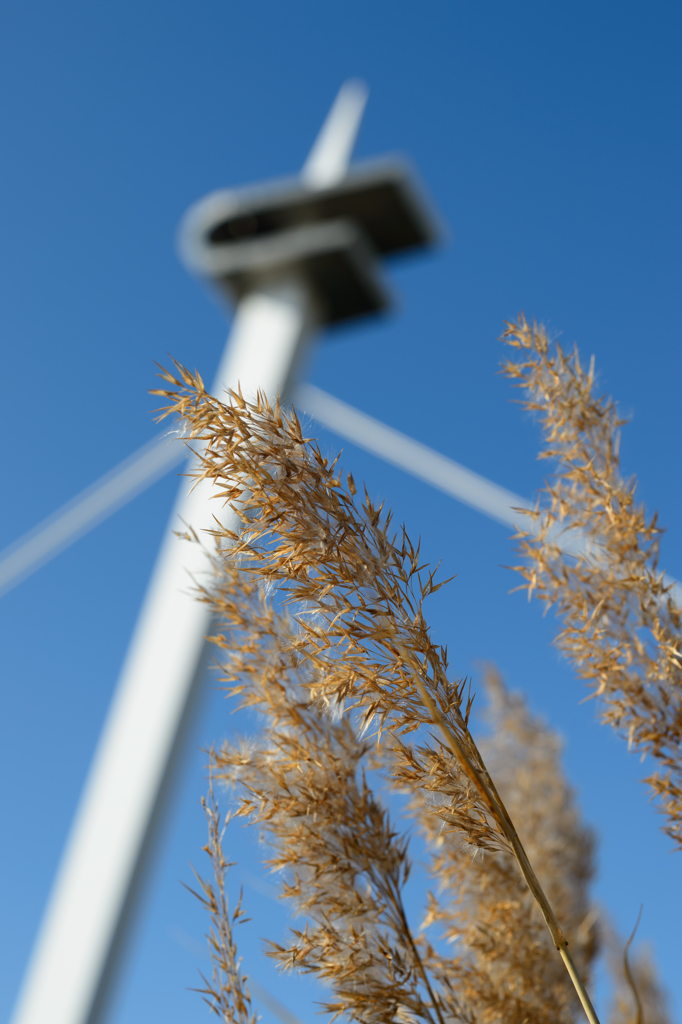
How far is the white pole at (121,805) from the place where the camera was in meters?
4.50

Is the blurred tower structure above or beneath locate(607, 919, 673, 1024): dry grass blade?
above

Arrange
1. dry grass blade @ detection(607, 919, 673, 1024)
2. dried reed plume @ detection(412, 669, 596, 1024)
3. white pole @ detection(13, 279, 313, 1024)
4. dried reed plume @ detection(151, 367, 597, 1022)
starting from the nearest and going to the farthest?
dried reed plume @ detection(151, 367, 597, 1022)
dried reed plume @ detection(412, 669, 596, 1024)
dry grass blade @ detection(607, 919, 673, 1024)
white pole @ detection(13, 279, 313, 1024)

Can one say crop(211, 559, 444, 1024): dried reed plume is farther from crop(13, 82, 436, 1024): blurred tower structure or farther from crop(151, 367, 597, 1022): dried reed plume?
crop(13, 82, 436, 1024): blurred tower structure

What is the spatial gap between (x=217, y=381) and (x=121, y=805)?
9.50ft

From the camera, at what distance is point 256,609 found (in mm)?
1014

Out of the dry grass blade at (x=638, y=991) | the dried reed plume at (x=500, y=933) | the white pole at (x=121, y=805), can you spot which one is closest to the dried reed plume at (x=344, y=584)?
the dried reed plume at (x=500, y=933)

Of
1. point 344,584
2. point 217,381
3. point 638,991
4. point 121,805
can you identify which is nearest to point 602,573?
point 344,584

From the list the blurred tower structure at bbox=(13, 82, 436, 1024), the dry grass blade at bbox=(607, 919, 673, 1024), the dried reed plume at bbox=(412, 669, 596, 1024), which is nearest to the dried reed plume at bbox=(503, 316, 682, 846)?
the dried reed plume at bbox=(412, 669, 596, 1024)

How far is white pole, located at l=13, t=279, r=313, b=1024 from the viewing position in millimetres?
4500

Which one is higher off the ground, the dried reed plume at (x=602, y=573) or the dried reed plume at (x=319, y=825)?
the dried reed plume at (x=602, y=573)

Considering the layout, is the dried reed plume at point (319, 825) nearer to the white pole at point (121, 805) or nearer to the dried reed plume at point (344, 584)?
the dried reed plume at point (344, 584)

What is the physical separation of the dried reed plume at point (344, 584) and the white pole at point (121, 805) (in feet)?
9.99

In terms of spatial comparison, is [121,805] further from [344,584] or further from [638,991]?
[344,584]

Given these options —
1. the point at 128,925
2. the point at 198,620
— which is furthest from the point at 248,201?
the point at 128,925
